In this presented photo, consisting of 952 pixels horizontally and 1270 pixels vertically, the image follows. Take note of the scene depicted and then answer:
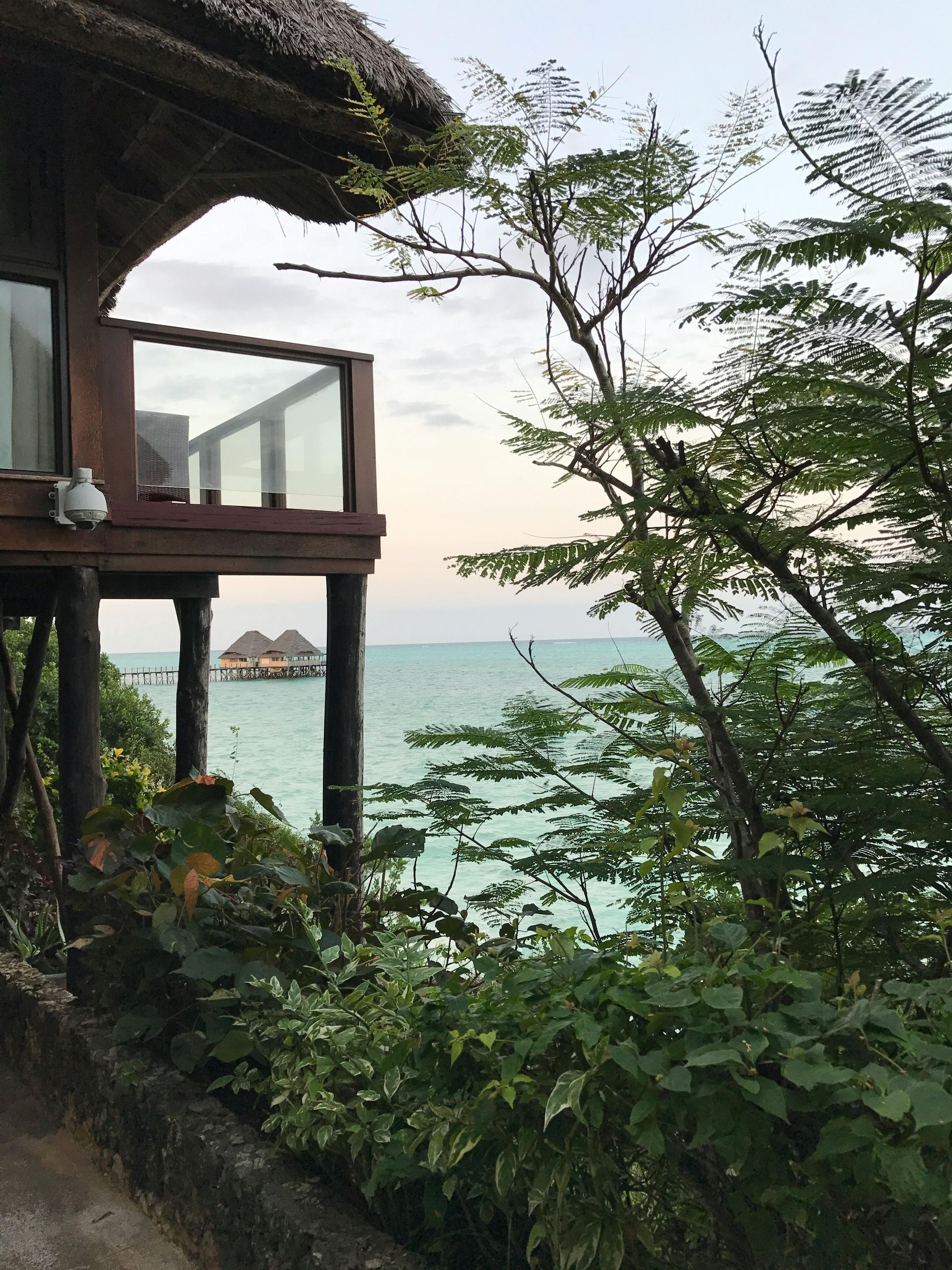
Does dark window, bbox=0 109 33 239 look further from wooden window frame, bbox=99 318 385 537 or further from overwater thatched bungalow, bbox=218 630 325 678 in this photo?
overwater thatched bungalow, bbox=218 630 325 678

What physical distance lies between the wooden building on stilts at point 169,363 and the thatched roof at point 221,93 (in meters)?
0.01

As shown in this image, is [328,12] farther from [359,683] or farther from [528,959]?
[528,959]

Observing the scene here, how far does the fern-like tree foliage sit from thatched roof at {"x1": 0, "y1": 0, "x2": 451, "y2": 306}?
2462mm

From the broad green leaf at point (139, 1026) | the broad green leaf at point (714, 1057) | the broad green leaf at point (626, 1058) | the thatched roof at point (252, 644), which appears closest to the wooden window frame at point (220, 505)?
the broad green leaf at point (139, 1026)

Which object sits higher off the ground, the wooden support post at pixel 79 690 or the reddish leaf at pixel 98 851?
the wooden support post at pixel 79 690

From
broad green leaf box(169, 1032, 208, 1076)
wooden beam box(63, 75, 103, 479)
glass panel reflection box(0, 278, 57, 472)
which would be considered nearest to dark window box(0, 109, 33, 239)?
wooden beam box(63, 75, 103, 479)

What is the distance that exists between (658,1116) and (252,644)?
53261mm

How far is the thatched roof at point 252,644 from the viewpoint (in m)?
52.4

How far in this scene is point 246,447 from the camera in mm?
5688

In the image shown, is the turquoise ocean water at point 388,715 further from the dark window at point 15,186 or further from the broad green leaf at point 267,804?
the dark window at point 15,186

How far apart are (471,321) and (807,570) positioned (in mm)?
22808

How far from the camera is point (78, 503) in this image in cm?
→ 472

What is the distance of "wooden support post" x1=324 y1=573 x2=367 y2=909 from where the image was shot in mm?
5609

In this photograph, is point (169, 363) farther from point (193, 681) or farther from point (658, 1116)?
point (658, 1116)
